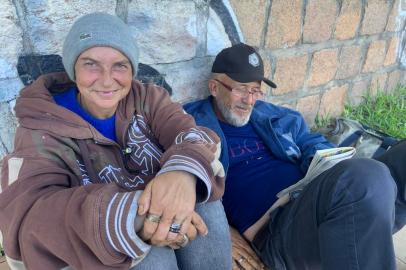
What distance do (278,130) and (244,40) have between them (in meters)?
0.69

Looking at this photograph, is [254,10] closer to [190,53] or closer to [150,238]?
[190,53]

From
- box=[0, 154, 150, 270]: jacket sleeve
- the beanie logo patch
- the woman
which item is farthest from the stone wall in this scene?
box=[0, 154, 150, 270]: jacket sleeve

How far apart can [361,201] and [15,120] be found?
163 centimetres

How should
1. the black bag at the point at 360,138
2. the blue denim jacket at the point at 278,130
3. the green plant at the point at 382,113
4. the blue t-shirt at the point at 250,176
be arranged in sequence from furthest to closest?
the green plant at the point at 382,113 < the black bag at the point at 360,138 < the blue denim jacket at the point at 278,130 < the blue t-shirt at the point at 250,176

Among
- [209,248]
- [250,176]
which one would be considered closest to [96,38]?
[209,248]

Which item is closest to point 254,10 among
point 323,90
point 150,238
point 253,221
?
point 323,90

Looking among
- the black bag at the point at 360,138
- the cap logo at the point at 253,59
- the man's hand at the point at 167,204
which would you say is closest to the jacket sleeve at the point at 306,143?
the cap logo at the point at 253,59

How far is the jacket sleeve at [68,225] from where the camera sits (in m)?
1.20

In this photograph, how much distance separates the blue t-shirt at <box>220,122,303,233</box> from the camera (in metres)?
2.10

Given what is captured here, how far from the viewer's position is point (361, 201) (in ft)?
5.11

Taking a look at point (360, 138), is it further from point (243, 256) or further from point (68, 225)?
point (68, 225)

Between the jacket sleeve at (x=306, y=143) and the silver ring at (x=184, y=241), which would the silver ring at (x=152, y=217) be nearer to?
the silver ring at (x=184, y=241)

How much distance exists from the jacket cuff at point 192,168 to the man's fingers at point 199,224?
0.28 ft

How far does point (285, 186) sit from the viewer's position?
2209mm
